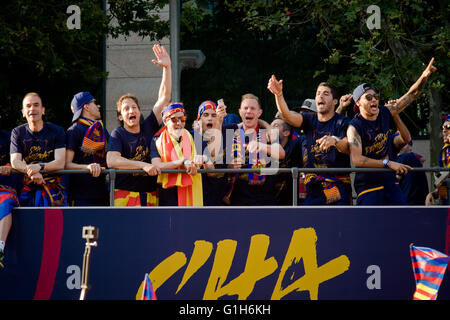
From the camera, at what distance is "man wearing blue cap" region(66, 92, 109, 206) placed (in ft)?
23.9

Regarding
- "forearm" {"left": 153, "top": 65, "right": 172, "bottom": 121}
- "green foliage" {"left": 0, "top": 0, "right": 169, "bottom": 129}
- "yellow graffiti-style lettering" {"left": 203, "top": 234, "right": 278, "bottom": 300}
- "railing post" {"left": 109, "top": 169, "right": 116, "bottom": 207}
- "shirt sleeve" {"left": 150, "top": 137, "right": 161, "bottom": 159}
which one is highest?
"green foliage" {"left": 0, "top": 0, "right": 169, "bottom": 129}

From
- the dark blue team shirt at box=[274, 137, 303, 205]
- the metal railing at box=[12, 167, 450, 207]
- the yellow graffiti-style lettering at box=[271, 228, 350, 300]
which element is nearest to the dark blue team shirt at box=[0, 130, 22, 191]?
the metal railing at box=[12, 167, 450, 207]

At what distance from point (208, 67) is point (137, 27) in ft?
8.13

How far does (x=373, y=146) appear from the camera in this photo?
704 centimetres

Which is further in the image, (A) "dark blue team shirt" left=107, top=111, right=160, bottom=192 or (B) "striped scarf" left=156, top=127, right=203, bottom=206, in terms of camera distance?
(A) "dark blue team shirt" left=107, top=111, right=160, bottom=192

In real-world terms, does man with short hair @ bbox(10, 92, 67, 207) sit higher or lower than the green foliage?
lower

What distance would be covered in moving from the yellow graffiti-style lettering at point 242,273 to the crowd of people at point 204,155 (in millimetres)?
614

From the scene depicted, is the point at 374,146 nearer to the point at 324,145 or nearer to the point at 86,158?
the point at 324,145

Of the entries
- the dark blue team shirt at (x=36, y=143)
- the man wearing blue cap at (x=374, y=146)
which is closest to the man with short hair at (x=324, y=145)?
the man wearing blue cap at (x=374, y=146)

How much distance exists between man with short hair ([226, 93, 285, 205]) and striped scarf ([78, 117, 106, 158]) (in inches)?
59.1

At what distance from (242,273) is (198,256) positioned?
49 centimetres

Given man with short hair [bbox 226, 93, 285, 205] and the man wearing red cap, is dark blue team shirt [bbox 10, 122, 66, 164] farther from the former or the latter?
man with short hair [bbox 226, 93, 285, 205]

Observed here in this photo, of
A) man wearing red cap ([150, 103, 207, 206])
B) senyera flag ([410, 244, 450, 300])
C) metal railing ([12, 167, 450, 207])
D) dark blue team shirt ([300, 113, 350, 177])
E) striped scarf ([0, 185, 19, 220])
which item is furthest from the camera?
dark blue team shirt ([300, 113, 350, 177])

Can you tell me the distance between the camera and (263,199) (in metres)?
7.15
